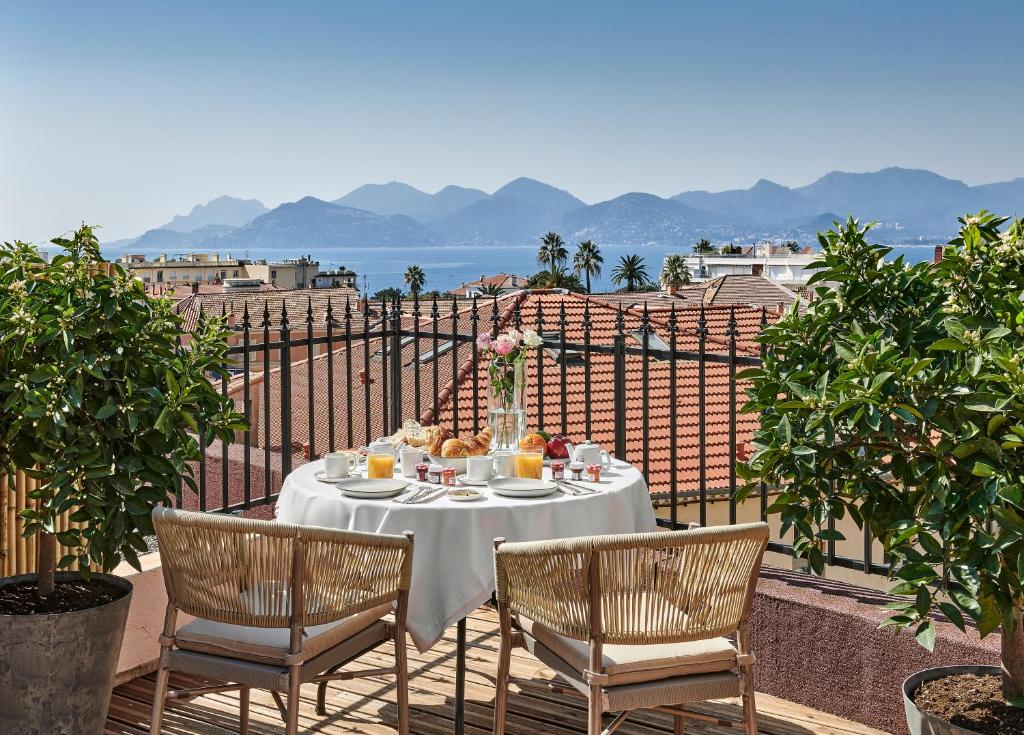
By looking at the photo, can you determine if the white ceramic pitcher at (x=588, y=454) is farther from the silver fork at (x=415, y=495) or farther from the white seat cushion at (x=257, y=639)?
the white seat cushion at (x=257, y=639)

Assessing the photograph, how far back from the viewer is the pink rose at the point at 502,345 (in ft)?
12.1

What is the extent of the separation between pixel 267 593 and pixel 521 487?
918mm

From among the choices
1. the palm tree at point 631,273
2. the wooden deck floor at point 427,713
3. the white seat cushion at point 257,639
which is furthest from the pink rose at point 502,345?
the palm tree at point 631,273

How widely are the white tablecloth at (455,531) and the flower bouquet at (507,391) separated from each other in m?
0.55

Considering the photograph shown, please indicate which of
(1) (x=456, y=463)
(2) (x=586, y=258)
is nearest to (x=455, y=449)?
(1) (x=456, y=463)

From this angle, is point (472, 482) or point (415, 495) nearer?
point (415, 495)

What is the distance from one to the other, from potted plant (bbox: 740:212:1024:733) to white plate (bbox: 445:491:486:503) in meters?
0.87

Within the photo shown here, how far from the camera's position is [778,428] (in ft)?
8.59

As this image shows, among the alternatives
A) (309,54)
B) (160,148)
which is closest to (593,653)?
(309,54)

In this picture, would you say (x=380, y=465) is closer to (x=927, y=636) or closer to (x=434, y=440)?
(x=434, y=440)

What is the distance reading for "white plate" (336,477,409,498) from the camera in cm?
327

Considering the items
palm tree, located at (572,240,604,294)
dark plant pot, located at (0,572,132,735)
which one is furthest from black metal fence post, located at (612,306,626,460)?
palm tree, located at (572,240,604,294)

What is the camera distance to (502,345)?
3.69 meters

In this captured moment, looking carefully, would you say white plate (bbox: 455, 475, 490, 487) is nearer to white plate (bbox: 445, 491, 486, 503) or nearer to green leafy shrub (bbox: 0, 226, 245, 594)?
white plate (bbox: 445, 491, 486, 503)
